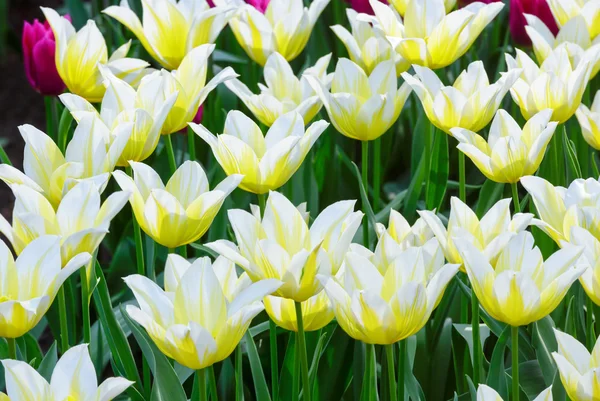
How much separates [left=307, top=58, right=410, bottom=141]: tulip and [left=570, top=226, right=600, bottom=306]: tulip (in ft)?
1.59

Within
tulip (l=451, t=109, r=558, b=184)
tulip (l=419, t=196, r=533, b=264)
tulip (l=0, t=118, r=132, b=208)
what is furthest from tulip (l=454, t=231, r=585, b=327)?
tulip (l=0, t=118, r=132, b=208)

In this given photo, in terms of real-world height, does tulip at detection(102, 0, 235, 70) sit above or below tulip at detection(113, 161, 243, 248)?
Result: above

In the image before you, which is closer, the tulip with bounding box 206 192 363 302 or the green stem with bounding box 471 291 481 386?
the tulip with bounding box 206 192 363 302

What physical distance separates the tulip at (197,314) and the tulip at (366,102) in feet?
1.78

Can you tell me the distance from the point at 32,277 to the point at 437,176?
0.83 m

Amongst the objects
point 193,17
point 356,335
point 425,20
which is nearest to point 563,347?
point 356,335

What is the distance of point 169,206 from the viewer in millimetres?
1151

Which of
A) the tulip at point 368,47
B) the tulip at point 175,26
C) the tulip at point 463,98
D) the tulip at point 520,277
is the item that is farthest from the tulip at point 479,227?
the tulip at point 175,26

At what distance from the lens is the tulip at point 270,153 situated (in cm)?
127

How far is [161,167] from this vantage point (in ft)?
6.86

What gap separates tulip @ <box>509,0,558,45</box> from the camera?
1.91 m

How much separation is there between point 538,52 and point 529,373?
0.60 m

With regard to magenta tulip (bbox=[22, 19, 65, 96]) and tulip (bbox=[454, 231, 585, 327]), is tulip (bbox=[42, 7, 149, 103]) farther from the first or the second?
tulip (bbox=[454, 231, 585, 327])

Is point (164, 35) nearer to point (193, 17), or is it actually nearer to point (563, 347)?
point (193, 17)
